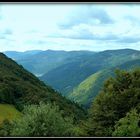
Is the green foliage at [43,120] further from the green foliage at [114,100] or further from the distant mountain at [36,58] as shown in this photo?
the distant mountain at [36,58]

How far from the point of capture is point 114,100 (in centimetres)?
1431

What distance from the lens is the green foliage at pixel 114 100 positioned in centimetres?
1358

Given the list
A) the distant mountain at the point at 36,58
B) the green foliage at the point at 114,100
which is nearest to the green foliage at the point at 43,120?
the green foliage at the point at 114,100

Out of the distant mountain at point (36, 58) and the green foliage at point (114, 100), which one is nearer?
the green foliage at point (114, 100)

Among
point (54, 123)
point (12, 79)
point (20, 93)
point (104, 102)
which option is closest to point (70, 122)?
point (54, 123)

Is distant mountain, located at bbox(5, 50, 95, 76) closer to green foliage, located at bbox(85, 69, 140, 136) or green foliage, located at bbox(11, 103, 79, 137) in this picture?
green foliage, located at bbox(85, 69, 140, 136)

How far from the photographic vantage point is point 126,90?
1398cm

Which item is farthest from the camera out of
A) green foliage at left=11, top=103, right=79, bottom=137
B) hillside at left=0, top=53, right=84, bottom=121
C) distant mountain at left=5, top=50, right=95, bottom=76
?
hillside at left=0, top=53, right=84, bottom=121

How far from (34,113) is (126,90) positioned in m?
5.24

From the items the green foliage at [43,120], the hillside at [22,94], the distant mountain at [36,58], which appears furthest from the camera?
the hillside at [22,94]

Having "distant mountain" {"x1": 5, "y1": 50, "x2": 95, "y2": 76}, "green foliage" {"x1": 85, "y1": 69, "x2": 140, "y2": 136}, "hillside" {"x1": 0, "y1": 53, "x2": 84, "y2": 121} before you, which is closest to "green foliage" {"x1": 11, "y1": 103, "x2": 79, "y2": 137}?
"green foliage" {"x1": 85, "y1": 69, "x2": 140, "y2": 136}

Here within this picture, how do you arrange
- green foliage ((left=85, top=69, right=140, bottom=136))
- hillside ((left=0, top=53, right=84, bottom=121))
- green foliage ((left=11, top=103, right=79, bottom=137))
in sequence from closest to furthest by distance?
green foliage ((left=11, top=103, right=79, bottom=137)) < green foliage ((left=85, top=69, right=140, bottom=136)) < hillside ((left=0, top=53, right=84, bottom=121))

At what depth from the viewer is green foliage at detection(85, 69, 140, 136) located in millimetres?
13578

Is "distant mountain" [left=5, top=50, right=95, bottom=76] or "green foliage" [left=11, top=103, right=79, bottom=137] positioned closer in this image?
"green foliage" [left=11, top=103, right=79, bottom=137]
